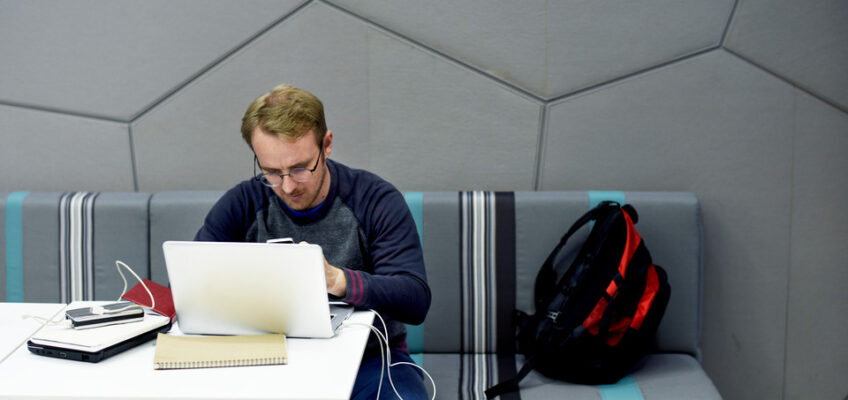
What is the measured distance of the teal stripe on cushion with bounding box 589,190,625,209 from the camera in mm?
2080

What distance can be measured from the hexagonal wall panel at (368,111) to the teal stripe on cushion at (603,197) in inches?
9.8

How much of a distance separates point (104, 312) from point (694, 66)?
1811 millimetres

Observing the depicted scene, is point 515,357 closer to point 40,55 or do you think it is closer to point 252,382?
point 252,382

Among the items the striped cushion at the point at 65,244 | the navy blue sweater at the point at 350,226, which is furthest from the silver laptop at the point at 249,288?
the striped cushion at the point at 65,244

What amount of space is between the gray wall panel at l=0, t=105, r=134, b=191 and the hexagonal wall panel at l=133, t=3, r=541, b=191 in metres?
0.10

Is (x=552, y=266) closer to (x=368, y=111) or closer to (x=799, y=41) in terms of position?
(x=368, y=111)

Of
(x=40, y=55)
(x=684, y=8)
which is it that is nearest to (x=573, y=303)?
(x=684, y=8)

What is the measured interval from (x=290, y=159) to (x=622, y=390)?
3.51ft

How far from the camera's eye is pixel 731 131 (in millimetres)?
2209

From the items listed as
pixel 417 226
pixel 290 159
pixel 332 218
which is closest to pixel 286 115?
pixel 290 159

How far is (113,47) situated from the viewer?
227cm

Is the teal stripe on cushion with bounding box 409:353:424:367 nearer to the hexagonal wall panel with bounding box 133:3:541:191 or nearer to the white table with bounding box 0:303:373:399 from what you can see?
the hexagonal wall panel with bounding box 133:3:541:191

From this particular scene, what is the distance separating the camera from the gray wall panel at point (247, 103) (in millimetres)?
2246

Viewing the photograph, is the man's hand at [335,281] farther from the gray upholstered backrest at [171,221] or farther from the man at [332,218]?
the gray upholstered backrest at [171,221]
